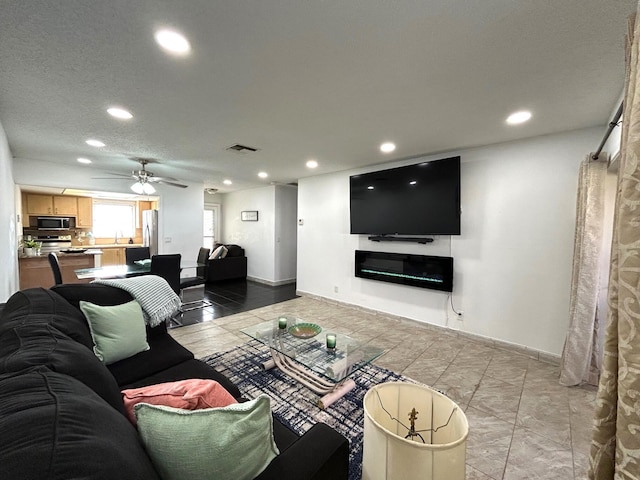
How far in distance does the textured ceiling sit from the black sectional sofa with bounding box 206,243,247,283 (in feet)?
12.7

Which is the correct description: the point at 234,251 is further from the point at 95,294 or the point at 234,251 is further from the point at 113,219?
the point at 95,294

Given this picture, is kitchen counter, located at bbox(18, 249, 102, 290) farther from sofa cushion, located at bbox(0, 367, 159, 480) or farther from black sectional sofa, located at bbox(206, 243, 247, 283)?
sofa cushion, located at bbox(0, 367, 159, 480)

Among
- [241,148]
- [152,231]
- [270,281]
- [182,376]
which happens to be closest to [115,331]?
[182,376]

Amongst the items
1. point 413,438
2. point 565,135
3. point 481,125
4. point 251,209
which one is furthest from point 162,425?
point 251,209

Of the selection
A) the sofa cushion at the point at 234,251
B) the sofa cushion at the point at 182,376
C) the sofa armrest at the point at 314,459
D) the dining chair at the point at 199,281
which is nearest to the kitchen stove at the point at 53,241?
the dining chair at the point at 199,281

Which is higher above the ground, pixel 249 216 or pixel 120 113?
pixel 120 113

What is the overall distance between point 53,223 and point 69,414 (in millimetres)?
8129

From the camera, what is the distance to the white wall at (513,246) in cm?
282

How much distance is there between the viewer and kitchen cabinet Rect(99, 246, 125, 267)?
6789mm

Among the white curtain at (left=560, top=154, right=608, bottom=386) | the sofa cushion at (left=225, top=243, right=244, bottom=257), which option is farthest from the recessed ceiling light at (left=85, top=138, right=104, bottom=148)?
the white curtain at (left=560, top=154, right=608, bottom=386)

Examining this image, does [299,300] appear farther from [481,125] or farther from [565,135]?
[565,135]

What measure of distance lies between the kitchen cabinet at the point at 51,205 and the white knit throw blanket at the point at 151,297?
20.4 ft

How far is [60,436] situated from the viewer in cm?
54

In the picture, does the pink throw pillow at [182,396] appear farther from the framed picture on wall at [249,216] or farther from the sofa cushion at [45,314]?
the framed picture on wall at [249,216]
